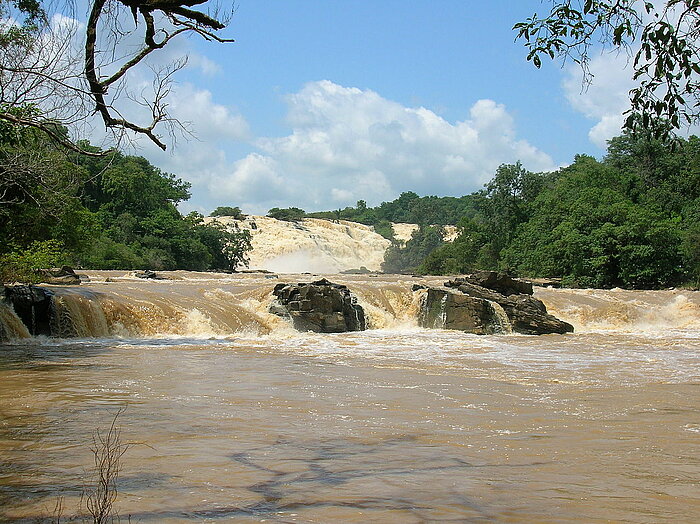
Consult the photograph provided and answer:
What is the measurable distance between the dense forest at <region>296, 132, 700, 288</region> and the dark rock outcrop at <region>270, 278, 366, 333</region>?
40.9ft

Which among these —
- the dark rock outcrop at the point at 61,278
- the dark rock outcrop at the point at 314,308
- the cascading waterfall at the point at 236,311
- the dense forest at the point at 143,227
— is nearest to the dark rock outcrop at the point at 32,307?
the cascading waterfall at the point at 236,311

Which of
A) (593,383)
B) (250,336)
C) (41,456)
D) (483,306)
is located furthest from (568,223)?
(41,456)

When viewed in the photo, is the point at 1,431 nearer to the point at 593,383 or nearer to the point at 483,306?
the point at 593,383

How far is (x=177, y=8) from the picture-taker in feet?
14.4

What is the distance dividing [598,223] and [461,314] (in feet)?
55.1

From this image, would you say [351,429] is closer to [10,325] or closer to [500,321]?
[10,325]

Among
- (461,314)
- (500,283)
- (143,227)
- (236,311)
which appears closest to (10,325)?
(236,311)

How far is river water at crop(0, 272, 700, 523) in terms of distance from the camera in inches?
151

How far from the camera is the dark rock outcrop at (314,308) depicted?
18.0 m

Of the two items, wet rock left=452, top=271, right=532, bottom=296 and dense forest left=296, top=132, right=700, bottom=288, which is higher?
dense forest left=296, top=132, right=700, bottom=288

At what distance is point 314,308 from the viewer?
59.4 ft

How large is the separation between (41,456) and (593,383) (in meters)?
7.41

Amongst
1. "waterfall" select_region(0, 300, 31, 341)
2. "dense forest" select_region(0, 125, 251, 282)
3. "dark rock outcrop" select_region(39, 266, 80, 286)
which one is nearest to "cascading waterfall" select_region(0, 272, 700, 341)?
"waterfall" select_region(0, 300, 31, 341)

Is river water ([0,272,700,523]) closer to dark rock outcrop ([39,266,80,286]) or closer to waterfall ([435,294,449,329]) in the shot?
waterfall ([435,294,449,329])
